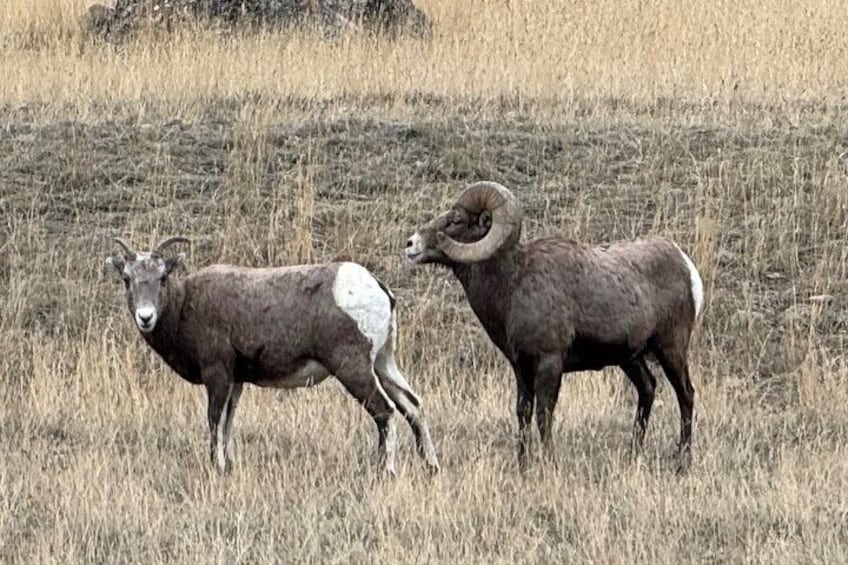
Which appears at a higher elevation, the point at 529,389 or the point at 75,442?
the point at 529,389

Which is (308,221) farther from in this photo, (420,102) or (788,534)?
(788,534)

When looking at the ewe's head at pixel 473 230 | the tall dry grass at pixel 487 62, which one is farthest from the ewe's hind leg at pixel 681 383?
the tall dry grass at pixel 487 62

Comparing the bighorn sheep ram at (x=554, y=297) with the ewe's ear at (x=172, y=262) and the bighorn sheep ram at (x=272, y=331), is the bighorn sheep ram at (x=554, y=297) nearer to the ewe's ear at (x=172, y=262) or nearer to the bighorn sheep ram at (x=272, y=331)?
the bighorn sheep ram at (x=272, y=331)

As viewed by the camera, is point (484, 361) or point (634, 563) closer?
point (634, 563)

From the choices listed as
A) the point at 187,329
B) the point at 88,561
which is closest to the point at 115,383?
the point at 187,329

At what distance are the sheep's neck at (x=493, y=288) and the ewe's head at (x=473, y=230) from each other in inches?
3.8

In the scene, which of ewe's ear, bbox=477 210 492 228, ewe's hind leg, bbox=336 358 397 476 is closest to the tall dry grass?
ewe's ear, bbox=477 210 492 228

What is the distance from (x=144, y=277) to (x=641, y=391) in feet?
10.0

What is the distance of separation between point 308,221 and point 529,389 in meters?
4.92

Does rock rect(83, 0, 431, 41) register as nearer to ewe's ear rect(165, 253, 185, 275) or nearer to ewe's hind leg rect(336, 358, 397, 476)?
ewe's ear rect(165, 253, 185, 275)

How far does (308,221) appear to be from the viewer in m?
13.8

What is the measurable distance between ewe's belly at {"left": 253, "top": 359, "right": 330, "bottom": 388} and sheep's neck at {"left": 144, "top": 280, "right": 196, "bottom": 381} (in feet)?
1.52

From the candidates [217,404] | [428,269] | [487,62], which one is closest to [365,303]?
[217,404]

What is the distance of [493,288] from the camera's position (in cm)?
925
